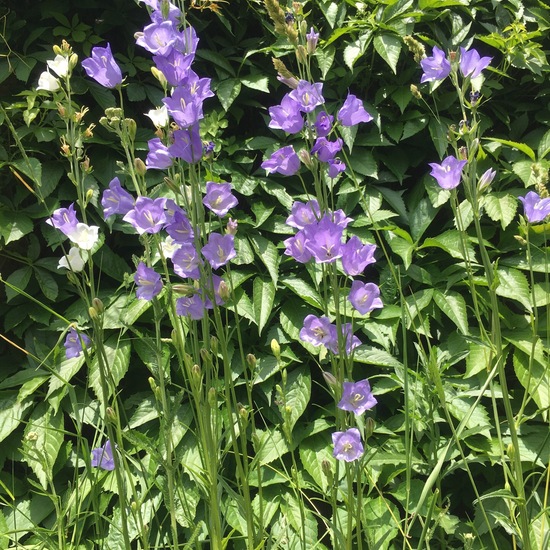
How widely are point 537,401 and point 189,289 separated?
42.5 inches

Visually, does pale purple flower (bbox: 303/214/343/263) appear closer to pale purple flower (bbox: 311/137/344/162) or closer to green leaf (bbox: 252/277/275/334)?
pale purple flower (bbox: 311/137/344/162)

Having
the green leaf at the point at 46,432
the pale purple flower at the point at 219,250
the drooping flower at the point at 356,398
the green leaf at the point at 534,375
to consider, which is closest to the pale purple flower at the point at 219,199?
the pale purple flower at the point at 219,250

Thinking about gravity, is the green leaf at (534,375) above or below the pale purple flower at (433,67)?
below

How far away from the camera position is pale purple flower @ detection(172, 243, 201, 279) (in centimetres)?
98

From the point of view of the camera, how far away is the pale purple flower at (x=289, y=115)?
0.99m

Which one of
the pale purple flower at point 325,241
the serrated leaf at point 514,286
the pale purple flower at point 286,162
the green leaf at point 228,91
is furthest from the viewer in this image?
the green leaf at point 228,91

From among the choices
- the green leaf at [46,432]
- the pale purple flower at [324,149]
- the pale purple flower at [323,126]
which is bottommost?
the green leaf at [46,432]

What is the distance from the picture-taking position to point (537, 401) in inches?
63.2

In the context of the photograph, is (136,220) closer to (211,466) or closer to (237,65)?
(211,466)

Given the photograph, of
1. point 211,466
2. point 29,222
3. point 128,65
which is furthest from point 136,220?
point 128,65

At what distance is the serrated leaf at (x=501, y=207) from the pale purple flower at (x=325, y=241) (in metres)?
1.01

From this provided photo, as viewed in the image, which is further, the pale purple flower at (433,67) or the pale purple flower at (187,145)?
the pale purple flower at (433,67)

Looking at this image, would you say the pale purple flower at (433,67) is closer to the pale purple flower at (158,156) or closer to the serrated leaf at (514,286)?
the pale purple flower at (158,156)

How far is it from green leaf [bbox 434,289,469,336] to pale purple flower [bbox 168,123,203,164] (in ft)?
3.33
